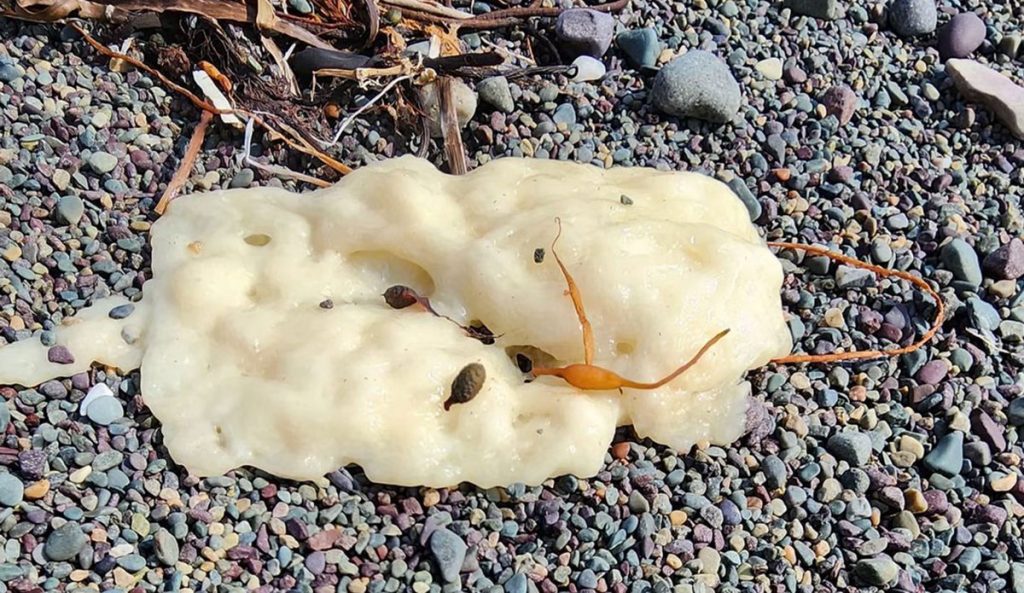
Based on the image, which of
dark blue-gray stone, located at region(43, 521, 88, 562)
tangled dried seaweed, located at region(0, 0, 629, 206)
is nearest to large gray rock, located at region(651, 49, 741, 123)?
tangled dried seaweed, located at region(0, 0, 629, 206)

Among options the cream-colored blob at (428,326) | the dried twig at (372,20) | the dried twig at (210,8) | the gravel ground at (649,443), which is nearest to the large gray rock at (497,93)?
the gravel ground at (649,443)

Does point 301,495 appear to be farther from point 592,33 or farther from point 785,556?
point 592,33

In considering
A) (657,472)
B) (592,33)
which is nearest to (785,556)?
(657,472)

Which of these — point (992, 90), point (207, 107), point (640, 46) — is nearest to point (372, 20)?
point (207, 107)

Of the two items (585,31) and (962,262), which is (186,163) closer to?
(585,31)

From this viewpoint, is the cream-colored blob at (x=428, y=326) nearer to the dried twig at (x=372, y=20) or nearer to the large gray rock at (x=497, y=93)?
the large gray rock at (x=497, y=93)
